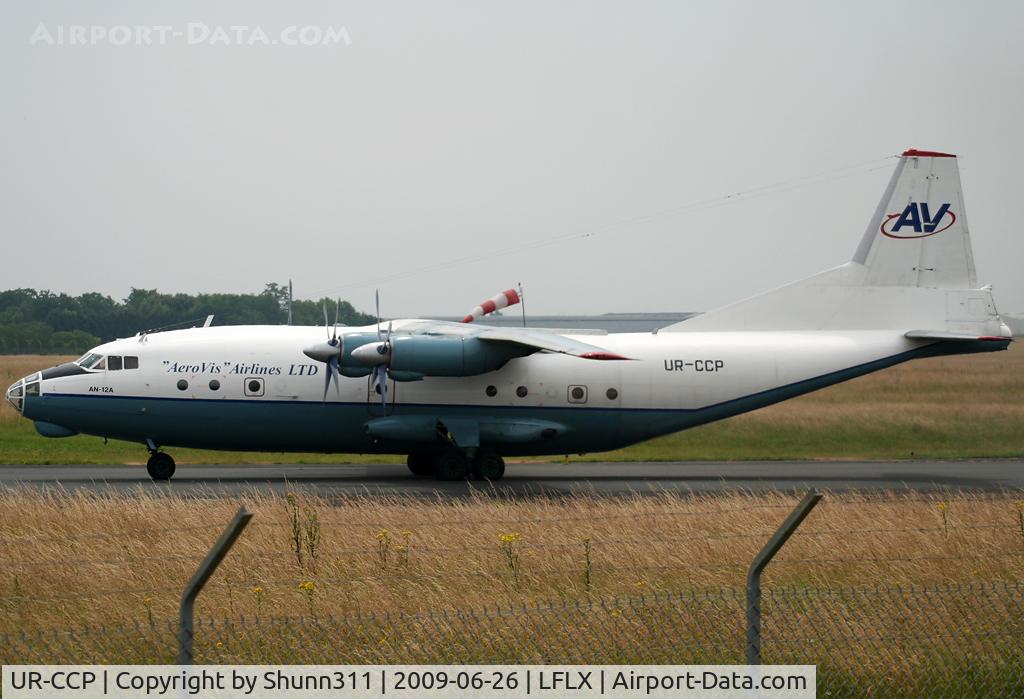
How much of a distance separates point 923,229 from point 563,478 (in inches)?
415

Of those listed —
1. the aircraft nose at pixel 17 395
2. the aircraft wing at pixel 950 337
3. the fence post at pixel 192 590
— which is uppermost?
the aircraft wing at pixel 950 337

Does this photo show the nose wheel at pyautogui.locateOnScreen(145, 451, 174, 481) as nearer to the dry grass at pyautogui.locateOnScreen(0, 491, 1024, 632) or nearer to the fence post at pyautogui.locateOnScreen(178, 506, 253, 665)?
the dry grass at pyautogui.locateOnScreen(0, 491, 1024, 632)

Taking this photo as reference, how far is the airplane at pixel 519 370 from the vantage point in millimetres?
25672

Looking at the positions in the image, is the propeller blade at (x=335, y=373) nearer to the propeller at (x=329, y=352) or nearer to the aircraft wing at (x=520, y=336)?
the propeller at (x=329, y=352)

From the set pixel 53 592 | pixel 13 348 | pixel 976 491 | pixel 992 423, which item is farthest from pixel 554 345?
pixel 13 348

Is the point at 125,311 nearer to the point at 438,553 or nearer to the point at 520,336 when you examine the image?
the point at 520,336

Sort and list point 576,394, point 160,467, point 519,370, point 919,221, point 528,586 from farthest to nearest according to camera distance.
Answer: point 919,221, point 576,394, point 519,370, point 160,467, point 528,586

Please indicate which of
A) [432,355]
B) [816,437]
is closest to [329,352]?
[432,355]

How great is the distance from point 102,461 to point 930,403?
28.4m

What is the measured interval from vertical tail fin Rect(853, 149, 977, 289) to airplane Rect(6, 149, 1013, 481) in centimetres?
3
